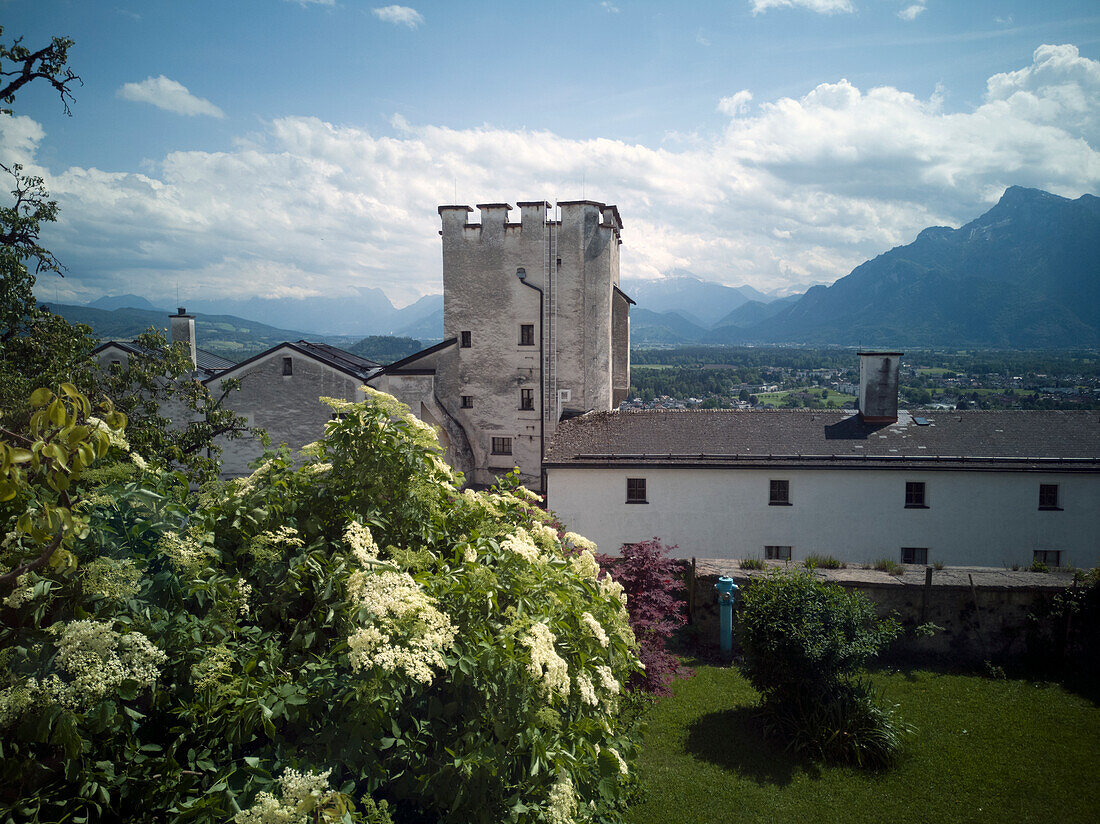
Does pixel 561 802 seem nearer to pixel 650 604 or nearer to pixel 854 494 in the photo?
pixel 650 604

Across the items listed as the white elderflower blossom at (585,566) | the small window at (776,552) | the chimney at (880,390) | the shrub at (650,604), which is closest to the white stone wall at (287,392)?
the small window at (776,552)

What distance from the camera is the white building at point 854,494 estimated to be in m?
22.3

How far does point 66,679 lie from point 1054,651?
657 inches

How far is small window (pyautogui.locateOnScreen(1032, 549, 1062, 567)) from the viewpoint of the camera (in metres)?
22.4

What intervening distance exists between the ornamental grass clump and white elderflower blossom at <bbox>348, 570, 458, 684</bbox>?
7.66m

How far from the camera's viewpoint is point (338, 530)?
597cm

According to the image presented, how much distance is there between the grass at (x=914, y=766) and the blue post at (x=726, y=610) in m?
1.79

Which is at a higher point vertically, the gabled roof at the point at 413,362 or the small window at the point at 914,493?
the gabled roof at the point at 413,362

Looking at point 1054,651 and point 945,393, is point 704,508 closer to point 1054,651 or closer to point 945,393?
point 1054,651

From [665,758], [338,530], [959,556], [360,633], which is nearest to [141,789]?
[360,633]

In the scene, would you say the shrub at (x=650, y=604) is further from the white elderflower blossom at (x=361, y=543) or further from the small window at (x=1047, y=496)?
the small window at (x=1047, y=496)

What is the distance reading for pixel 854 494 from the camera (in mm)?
22734

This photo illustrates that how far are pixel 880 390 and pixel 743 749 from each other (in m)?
18.9

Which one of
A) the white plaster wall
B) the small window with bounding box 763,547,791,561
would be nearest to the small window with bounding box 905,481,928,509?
the white plaster wall
